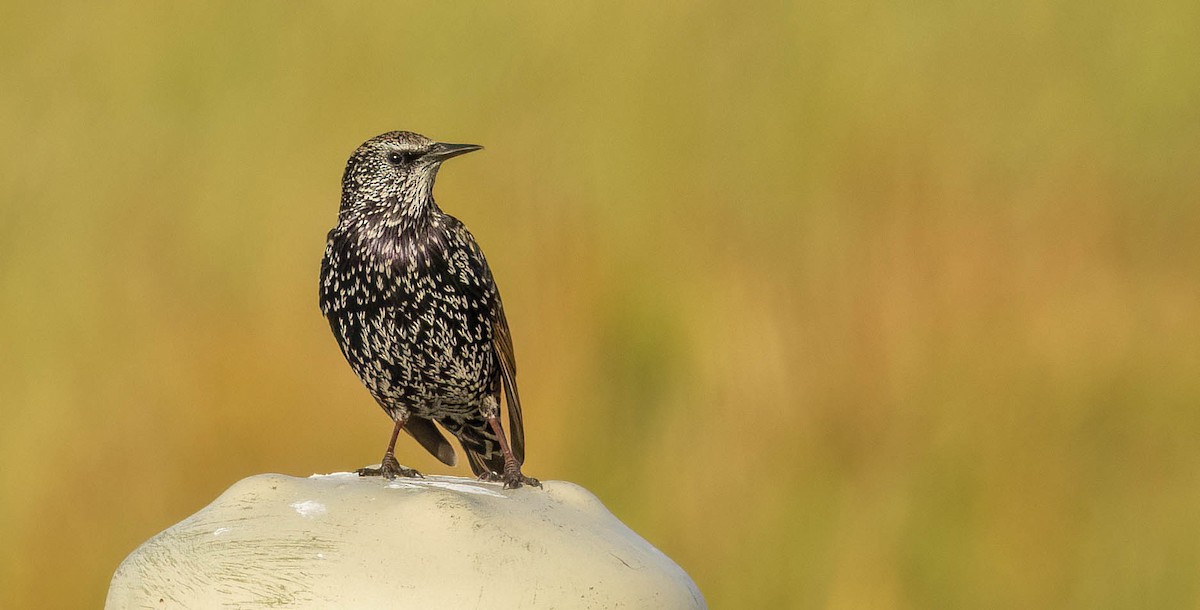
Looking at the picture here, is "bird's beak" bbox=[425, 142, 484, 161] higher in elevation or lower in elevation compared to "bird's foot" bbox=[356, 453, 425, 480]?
higher

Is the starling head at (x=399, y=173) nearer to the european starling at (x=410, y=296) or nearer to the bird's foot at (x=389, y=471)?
the european starling at (x=410, y=296)

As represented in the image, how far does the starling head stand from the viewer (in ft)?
12.3

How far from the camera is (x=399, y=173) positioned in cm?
376

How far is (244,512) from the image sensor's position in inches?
125

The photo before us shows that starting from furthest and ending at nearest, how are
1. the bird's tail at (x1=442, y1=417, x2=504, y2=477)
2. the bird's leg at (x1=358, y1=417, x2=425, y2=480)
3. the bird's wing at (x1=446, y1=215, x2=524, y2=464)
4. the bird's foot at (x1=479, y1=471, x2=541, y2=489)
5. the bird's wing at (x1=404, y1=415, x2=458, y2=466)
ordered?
1. the bird's wing at (x1=404, y1=415, x2=458, y2=466)
2. the bird's tail at (x1=442, y1=417, x2=504, y2=477)
3. the bird's wing at (x1=446, y1=215, x2=524, y2=464)
4. the bird's leg at (x1=358, y1=417, x2=425, y2=480)
5. the bird's foot at (x1=479, y1=471, x2=541, y2=489)

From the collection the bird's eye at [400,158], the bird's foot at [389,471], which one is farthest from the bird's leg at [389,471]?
the bird's eye at [400,158]

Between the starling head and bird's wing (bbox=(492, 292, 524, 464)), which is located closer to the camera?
the starling head

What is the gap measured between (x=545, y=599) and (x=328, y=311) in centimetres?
128

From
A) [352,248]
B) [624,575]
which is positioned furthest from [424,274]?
[624,575]

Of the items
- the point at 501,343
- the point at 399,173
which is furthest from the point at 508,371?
the point at 399,173

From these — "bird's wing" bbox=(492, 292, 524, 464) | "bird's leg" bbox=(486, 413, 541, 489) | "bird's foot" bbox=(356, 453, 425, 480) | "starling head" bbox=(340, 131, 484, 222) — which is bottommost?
"bird's foot" bbox=(356, 453, 425, 480)

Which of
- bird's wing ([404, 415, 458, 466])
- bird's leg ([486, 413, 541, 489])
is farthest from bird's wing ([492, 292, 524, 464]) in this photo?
bird's wing ([404, 415, 458, 466])

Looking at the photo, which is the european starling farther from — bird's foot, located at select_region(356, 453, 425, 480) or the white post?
the white post

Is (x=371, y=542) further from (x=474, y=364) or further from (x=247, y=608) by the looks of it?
(x=474, y=364)
